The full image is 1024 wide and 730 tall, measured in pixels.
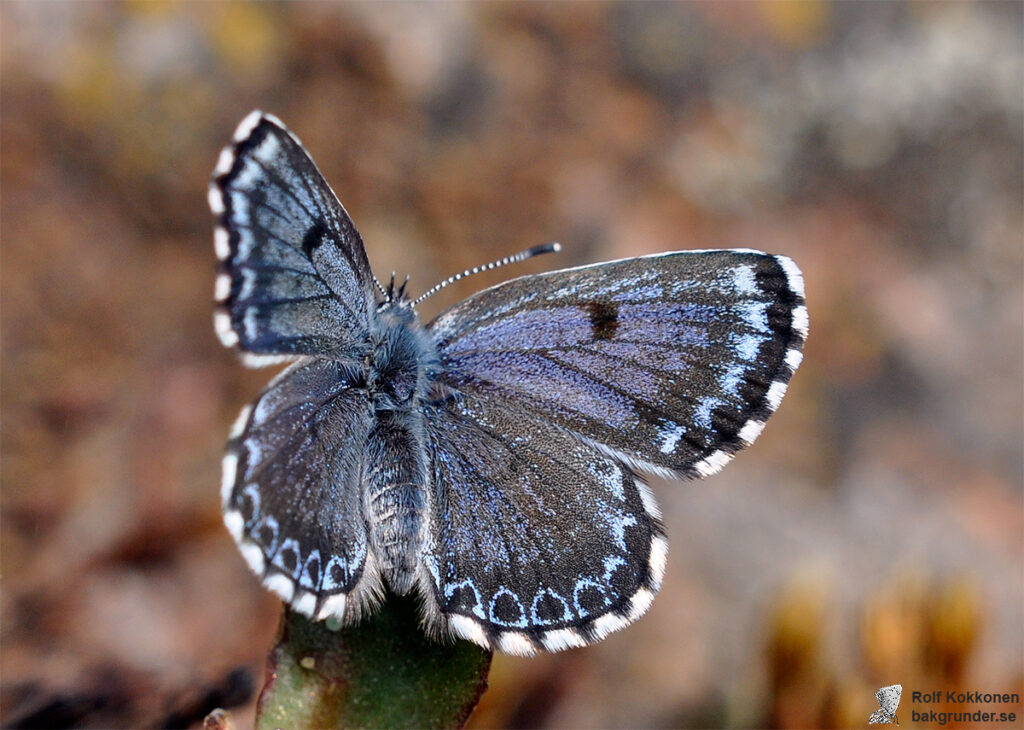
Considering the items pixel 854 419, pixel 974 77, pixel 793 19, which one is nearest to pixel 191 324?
pixel 854 419

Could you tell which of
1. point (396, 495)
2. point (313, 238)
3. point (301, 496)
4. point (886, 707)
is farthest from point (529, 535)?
point (886, 707)

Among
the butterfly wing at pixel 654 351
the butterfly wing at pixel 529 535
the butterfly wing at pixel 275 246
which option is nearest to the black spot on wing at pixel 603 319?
the butterfly wing at pixel 654 351

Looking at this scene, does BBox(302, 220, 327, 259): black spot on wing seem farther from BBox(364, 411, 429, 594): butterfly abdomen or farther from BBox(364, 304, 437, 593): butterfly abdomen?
BBox(364, 411, 429, 594): butterfly abdomen

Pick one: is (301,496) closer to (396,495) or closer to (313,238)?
(396,495)

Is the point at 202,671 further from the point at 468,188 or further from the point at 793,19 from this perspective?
the point at 793,19

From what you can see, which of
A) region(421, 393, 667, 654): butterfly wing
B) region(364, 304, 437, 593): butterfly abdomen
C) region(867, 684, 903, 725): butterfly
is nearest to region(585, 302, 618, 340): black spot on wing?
region(421, 393, 667, 654): butterfly wing

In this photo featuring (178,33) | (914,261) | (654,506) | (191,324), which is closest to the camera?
(654,506)
